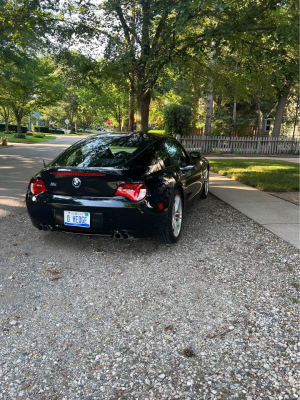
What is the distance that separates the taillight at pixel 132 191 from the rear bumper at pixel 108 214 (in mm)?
58

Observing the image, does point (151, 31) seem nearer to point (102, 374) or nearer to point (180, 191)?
point (180, 191)

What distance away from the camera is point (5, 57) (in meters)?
11.0

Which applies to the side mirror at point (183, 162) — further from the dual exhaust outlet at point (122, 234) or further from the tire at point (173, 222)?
the dual exhaust outlet at point (122, 234)

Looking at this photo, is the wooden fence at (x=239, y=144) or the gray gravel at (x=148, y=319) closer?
the gray gravel at (x=148, y=319)

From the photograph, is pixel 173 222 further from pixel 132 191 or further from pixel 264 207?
pixel 264 207

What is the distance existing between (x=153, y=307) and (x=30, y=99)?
110 feet

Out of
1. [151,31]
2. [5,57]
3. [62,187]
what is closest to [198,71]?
[151,31]

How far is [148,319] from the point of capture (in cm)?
262

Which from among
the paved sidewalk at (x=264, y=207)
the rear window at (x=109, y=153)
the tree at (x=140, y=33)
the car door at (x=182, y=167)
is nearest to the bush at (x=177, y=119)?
the tree at (x=140, y=33)

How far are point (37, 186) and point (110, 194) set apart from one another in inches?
41.5

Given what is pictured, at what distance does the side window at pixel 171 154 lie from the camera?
174 inches

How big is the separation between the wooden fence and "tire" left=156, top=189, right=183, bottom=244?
45.3 feet

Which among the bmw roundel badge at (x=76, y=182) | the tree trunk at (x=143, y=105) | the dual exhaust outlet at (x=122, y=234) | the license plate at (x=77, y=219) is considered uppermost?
the tree trunk at (x=143, y=105)

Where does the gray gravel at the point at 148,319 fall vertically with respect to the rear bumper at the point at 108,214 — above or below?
below
